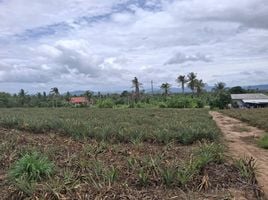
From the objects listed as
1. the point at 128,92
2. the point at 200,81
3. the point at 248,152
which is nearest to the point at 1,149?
the point at 248,152

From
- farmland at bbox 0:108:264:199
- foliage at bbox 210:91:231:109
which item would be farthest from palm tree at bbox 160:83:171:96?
farmland at bbox 0:108:264:199

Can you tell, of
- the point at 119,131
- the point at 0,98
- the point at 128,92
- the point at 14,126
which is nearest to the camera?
the point at 119,131

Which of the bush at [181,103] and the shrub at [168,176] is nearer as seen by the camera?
the shrub at [168,176]

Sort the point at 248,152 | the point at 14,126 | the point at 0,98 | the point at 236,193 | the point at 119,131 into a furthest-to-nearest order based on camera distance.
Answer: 1. the point at 0,98
2. the point at 14,126
3. the point at 119,131
4. the point at 248,152
5. the point at 236,193

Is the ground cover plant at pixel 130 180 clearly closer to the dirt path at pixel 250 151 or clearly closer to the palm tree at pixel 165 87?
the dirt path at pixel 250 151

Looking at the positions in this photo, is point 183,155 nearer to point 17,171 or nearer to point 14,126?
point 17,171

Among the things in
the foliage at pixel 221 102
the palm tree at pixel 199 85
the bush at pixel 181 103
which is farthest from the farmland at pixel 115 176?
the palm tree at pixel 199 85

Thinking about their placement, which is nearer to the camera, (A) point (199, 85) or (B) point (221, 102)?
(B) point (221, 102)

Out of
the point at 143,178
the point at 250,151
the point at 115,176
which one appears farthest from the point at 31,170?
the point at 250,151

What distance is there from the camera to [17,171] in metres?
6.59

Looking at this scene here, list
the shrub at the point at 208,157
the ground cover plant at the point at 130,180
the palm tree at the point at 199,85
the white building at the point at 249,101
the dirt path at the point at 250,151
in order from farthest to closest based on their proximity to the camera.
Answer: the palm tree at the point at 199,85 → the white building at the point at 249,101 → the dirt path at the point at 250,151 → the shrub at the point at 208,157 → the ground cover plant at the point at 130,180

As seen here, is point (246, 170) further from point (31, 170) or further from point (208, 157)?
point (31, 170)

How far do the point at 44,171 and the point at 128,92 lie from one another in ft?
272

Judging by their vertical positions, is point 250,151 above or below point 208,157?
below
